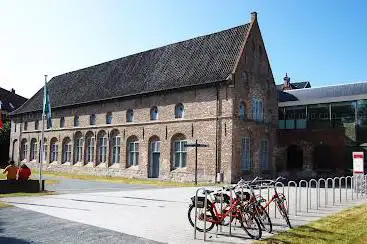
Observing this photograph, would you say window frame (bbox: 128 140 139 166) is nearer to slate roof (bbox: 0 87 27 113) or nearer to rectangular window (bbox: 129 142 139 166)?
rectangular window (bbox: 129 142 139 166)

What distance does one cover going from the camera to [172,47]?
3594 centimetres

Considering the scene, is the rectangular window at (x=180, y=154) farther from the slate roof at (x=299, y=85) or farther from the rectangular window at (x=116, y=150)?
the slate roof at (x=299, y=85)

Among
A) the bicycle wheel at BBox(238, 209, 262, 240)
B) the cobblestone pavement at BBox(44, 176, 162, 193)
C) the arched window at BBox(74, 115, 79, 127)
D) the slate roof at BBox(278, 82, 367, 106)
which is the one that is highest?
the slate roof at BBox(278, 82, 367, 106)

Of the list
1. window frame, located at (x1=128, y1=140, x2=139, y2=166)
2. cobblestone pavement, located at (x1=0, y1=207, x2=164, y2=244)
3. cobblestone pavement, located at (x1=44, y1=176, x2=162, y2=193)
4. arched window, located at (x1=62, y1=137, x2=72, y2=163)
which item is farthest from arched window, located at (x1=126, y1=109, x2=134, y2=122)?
cobblestone pavement, located at (x1=0, y1=207, x2=164, y2=244)

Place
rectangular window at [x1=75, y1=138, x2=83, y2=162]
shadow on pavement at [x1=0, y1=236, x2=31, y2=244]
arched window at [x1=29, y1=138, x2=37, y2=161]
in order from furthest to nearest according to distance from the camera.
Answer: arched window at [x1=29, y1=138, x2=37, y2=161]
rectangular window at [x1=75, y1=138, x2=83, y2=162]
shadow on pavement at [x1=0, y1=236, x2=31, y2=244]

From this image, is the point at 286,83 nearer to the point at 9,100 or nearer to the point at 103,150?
the point at 103,150

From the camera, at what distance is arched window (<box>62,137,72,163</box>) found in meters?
41.8

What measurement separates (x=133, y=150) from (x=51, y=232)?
2537cm

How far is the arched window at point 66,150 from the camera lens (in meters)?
41.8

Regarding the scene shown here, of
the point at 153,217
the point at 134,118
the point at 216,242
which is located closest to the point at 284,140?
the point at 134,118

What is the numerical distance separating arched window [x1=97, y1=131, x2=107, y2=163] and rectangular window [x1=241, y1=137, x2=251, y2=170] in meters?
14.6

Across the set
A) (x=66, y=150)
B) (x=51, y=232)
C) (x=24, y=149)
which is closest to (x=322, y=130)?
(x=51, y=232)

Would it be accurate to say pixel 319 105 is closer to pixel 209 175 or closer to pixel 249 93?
pixel 249 93

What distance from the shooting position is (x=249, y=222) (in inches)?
347
